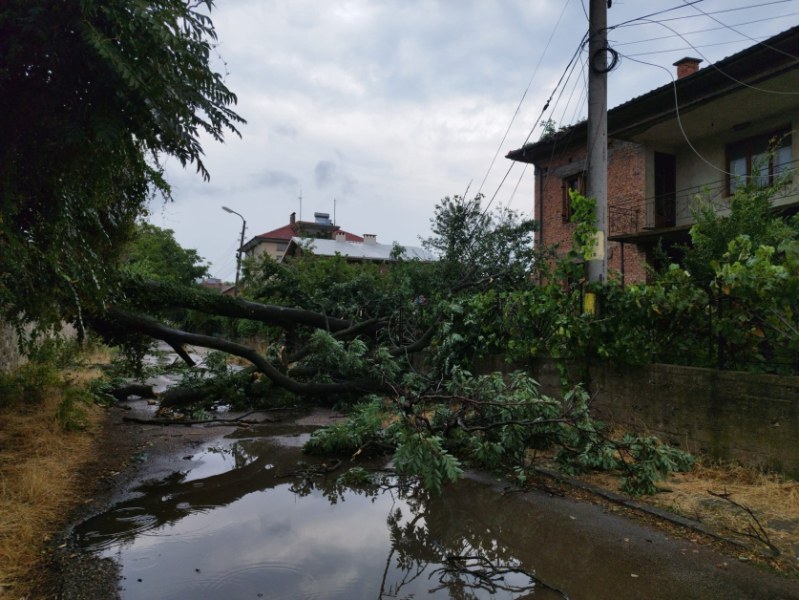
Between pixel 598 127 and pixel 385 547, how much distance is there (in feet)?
18.5

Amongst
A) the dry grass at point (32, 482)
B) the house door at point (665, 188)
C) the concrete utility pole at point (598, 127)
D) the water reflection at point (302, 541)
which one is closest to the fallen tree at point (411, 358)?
the water reflection at point (302, 541)

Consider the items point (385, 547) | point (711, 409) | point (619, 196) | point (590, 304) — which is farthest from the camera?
point (619, 196)

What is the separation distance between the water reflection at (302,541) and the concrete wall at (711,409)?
97.6 inches

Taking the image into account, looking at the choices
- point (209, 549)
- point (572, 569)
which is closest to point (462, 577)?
point (572, 569)

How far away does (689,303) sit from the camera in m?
6.07

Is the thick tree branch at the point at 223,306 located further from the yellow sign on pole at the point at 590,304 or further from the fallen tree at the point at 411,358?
the yellow sign on pole at the point at 590,304

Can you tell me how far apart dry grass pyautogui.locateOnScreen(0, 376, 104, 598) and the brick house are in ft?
31.4

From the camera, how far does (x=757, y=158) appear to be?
13703 millimetres

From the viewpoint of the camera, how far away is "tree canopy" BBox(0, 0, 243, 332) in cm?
328

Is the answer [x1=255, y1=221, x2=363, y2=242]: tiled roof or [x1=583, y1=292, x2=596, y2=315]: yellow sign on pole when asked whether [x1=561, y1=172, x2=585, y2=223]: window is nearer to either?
[x1=583, y1=292, x2=596, y2=315]: yellow sign on pole

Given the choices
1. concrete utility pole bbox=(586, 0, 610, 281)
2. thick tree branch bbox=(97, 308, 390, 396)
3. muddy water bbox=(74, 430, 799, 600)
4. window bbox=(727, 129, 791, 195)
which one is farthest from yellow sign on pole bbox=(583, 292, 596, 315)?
window bbox=(727, 129, 791, 195)

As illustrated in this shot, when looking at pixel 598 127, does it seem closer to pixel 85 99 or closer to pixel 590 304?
pixel 590 304

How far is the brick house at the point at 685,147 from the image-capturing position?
39.8 ft

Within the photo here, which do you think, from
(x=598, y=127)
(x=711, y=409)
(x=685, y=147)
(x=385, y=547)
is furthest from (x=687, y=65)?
(x=385, y=547)
